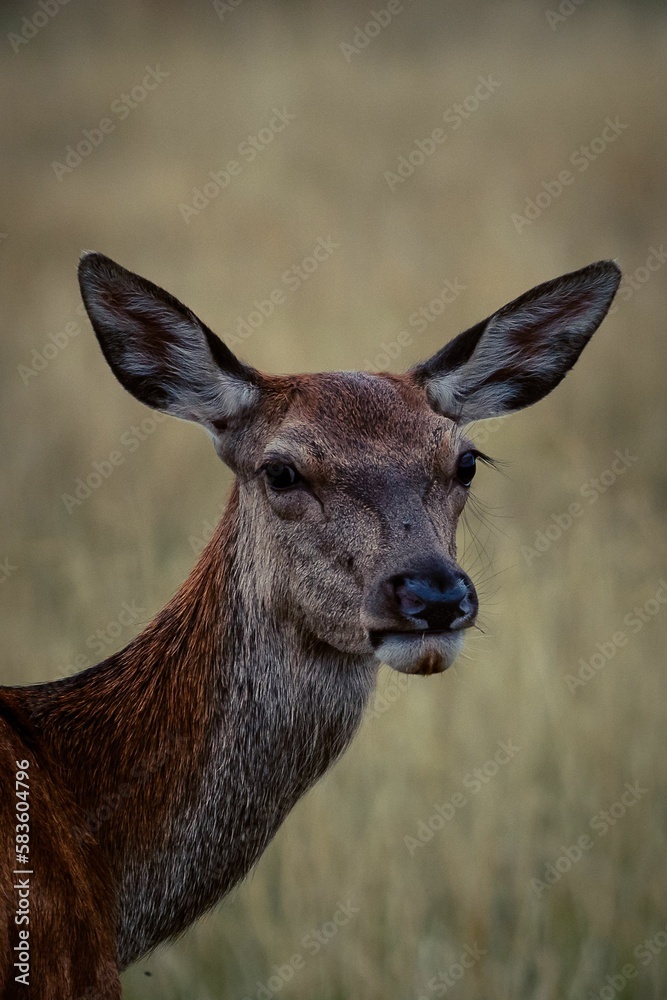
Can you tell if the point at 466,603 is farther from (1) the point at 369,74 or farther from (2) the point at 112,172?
(1) the point at 369,74

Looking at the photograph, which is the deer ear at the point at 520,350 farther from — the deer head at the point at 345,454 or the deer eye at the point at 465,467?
the deer eye at the point at 465,467

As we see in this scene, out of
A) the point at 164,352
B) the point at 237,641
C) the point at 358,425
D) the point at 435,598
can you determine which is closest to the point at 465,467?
the point at 358,425

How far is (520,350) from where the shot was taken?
5129 millimetres

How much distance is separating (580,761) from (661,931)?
1.07 m

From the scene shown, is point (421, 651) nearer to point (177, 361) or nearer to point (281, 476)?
point (281, 476)

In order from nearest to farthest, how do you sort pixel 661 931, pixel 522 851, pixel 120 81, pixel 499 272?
pixel 661 931
pixel 522 851
pixel 499 272
pixel 120 81

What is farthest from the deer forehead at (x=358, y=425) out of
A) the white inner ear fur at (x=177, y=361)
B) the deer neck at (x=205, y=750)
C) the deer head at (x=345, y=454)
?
the deer neck at (x=205, y=750)

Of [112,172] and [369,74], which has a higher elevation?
[369,74]

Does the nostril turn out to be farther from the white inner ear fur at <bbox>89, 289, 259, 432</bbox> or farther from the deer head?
the white inner ear fur at <bbox>89, 289, 259, 432</bbox>

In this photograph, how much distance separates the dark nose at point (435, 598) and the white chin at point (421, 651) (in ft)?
0.13

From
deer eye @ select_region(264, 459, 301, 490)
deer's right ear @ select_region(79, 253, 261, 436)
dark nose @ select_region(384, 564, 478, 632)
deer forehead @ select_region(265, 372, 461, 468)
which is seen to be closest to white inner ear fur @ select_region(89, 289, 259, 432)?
deer's right ear @ select_region(79, 253, 261, 436)

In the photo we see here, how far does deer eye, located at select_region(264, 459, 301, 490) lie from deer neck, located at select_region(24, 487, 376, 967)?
8.2 inches

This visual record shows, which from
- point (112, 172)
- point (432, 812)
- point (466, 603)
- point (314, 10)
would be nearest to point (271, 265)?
point (112, 172)

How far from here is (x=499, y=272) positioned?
1140 cm
